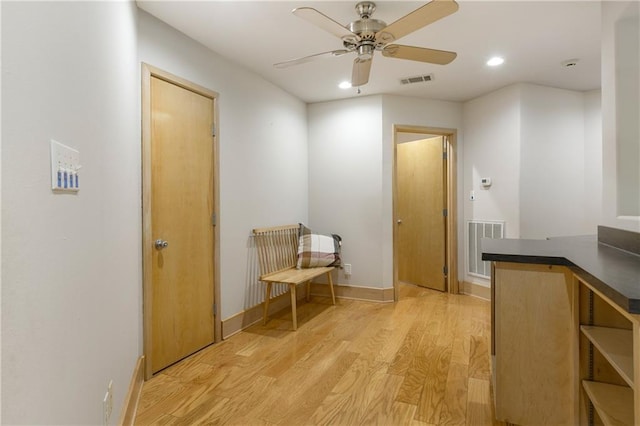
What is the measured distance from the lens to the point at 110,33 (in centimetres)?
151

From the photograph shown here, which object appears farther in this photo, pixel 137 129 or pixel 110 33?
pixel 137 129

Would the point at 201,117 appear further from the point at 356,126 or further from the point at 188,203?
the point at 356,126

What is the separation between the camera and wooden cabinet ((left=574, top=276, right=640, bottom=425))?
129cm

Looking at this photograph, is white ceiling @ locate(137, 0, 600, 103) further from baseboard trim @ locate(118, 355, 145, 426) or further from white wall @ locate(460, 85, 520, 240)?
baseboard trim @ locate(118, 355, 145, 426)

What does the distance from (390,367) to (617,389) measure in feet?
4.17

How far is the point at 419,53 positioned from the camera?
7.34 ft

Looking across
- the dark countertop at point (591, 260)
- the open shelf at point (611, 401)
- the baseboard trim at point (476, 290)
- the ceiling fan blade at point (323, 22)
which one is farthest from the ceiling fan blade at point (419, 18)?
the baseboard trim at point (476, 290)

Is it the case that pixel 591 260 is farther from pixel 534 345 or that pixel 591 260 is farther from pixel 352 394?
pixel 352 394

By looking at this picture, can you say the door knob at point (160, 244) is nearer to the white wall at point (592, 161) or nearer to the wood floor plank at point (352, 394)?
the wood floor plank at point (352, 394)

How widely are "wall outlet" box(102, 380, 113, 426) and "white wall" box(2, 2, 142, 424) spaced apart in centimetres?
5

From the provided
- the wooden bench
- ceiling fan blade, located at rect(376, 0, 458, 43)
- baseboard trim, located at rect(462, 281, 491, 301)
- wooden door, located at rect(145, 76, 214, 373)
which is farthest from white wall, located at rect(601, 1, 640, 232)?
wooden door, located at rect(145, 76, 214, 373)

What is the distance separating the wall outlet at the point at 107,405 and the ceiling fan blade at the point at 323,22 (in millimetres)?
1964

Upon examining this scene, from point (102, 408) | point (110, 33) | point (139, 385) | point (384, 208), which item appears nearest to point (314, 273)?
point (384, 208)

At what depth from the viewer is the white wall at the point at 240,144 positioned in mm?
2451
